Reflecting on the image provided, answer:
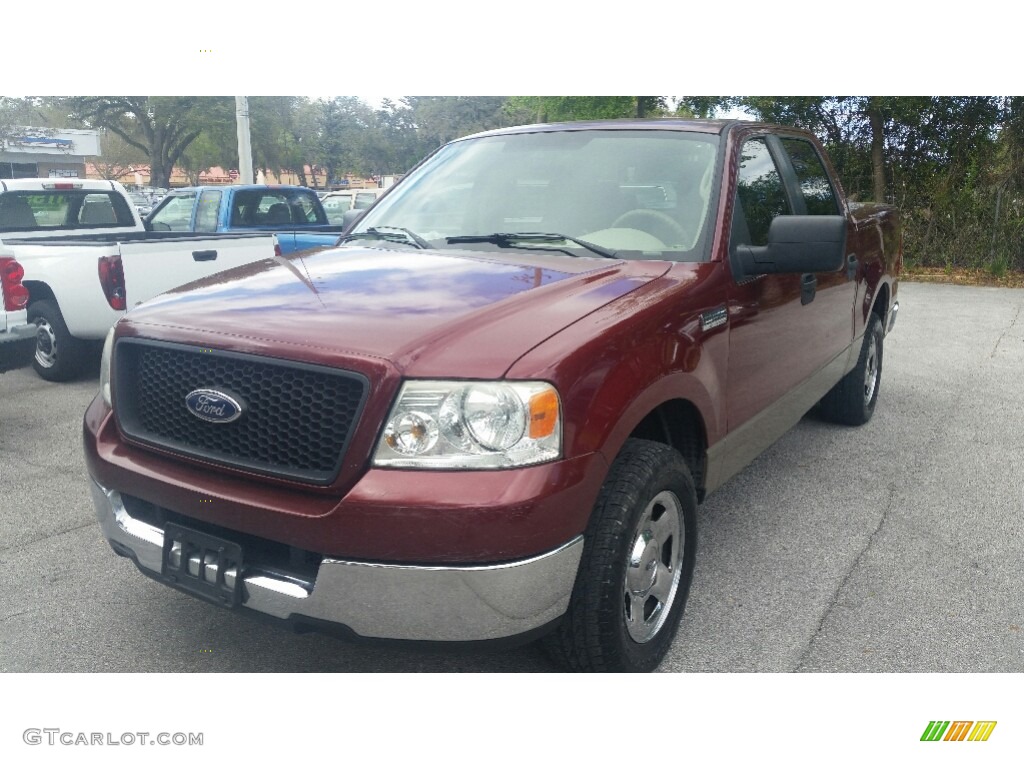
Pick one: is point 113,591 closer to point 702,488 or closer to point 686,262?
point 702,488

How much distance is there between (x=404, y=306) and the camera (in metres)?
2.67

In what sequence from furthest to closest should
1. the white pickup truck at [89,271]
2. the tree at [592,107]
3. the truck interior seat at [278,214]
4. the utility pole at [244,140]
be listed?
1. the tree at [592,107]
2. the utility pole at [244,140]
3. the truck interior seat at [278,214]
4. the white pickup truck at [89,271]

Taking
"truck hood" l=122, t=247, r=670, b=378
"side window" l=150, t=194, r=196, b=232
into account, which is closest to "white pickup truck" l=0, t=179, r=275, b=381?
"side window" l=150, t=194, r=196, b=232

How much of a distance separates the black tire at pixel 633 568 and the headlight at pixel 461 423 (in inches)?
15.1

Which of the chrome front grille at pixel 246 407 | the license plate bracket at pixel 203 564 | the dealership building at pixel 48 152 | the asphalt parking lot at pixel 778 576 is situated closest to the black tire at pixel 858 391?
the asphalt parking lot at pixel 778 576

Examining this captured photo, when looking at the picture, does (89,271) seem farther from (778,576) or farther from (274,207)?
(778,576)

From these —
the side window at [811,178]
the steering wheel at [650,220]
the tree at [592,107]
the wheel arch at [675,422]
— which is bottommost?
the wheel arch at [675,422]

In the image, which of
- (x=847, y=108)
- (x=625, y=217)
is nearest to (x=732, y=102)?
(x=847, y=108)

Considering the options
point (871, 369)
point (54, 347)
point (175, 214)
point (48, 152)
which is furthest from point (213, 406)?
point (48, 152)

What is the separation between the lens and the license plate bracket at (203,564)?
247cm

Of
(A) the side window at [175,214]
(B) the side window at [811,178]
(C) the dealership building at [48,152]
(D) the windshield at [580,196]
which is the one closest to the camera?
(D) the windshield at [580,196]

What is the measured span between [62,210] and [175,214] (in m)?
2.49

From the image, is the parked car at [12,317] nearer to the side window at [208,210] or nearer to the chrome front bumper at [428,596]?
the side window at [208,210]

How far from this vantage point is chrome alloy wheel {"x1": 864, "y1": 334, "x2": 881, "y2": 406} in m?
5.83
